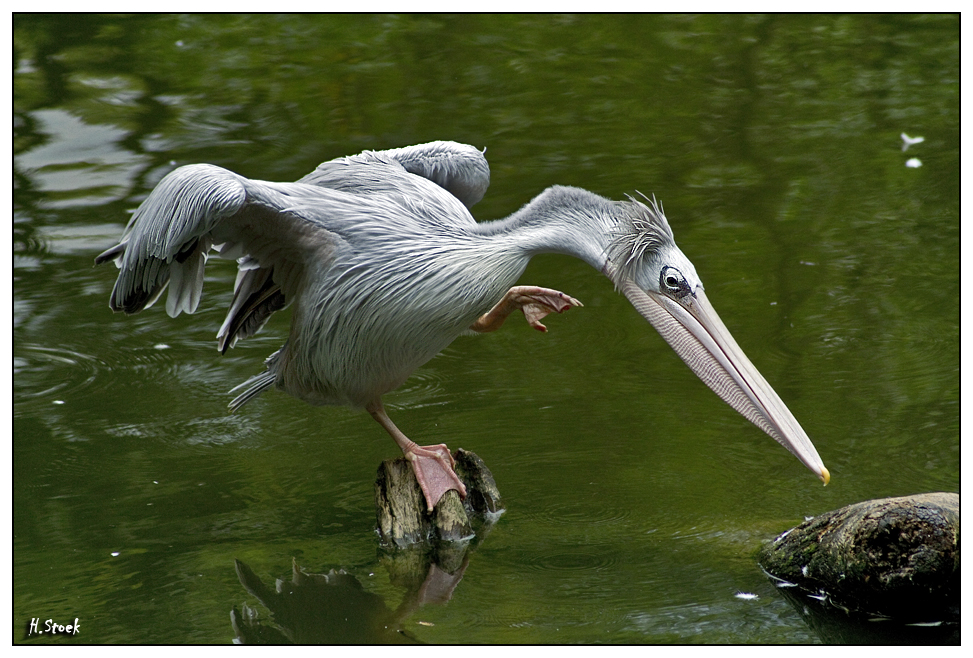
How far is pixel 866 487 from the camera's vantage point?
433 centimetres

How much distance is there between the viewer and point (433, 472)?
424 cm

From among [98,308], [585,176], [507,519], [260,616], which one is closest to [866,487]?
[507,519]

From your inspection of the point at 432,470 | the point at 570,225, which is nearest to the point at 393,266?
the point at 570,225

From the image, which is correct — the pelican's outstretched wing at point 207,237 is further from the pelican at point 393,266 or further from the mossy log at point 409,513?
the mossy log at point 409,513

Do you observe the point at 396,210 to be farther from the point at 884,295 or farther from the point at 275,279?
the point at 884,295

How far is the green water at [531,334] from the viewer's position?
13.2ft

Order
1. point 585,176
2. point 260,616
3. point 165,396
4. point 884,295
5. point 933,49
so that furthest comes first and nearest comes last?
point 933,49
point 585,176
point 884,295
point 165,396
point 260,616

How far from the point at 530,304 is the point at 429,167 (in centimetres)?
74

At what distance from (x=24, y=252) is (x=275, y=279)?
Result: 124 inches

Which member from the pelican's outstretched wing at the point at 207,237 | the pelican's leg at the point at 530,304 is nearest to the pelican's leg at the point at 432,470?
the pelican's leg at the point at 530,304

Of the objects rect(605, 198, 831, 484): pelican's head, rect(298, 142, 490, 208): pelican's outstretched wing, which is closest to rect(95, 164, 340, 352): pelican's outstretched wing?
rect(298, 142, 490, 208): pelican's outstretched wing

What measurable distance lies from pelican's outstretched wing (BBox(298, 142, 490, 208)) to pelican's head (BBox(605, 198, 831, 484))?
41.4 inches

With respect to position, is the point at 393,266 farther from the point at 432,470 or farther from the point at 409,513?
the point at 409,513

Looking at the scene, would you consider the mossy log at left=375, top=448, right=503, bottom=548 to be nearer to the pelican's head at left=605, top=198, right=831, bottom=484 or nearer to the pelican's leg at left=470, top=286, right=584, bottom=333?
the pelican's leg at left=470, top=286, right=584, bottom=333
